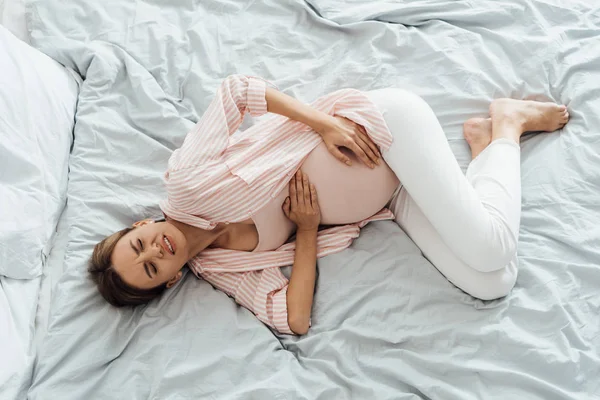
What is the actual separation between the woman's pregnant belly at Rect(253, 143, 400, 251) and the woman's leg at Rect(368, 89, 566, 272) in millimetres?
64

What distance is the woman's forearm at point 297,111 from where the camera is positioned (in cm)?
136

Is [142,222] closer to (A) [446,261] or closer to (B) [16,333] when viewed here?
(B) [16,333]

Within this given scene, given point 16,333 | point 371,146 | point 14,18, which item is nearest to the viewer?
point 16,333

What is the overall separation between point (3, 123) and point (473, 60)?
1.27 metres

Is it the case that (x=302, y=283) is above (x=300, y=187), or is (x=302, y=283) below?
below

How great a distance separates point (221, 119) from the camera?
1.34m

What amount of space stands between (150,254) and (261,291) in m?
0.27

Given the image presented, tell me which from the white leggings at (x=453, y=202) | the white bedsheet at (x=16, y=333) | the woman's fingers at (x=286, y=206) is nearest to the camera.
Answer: the white bedsheet at (x=16, y=333)

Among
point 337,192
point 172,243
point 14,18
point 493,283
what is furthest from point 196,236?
point 14,18

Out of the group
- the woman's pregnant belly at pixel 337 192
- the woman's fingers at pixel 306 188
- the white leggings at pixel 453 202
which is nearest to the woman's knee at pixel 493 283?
the white leggings at pixel 453 202

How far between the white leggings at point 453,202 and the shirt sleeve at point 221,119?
0.29 m

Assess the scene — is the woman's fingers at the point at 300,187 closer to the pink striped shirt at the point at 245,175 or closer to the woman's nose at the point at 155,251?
the pink striped shirt at the point at 245,175

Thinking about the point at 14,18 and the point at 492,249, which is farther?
the point at 14,18

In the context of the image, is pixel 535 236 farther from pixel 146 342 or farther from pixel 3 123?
pixel 3 123
